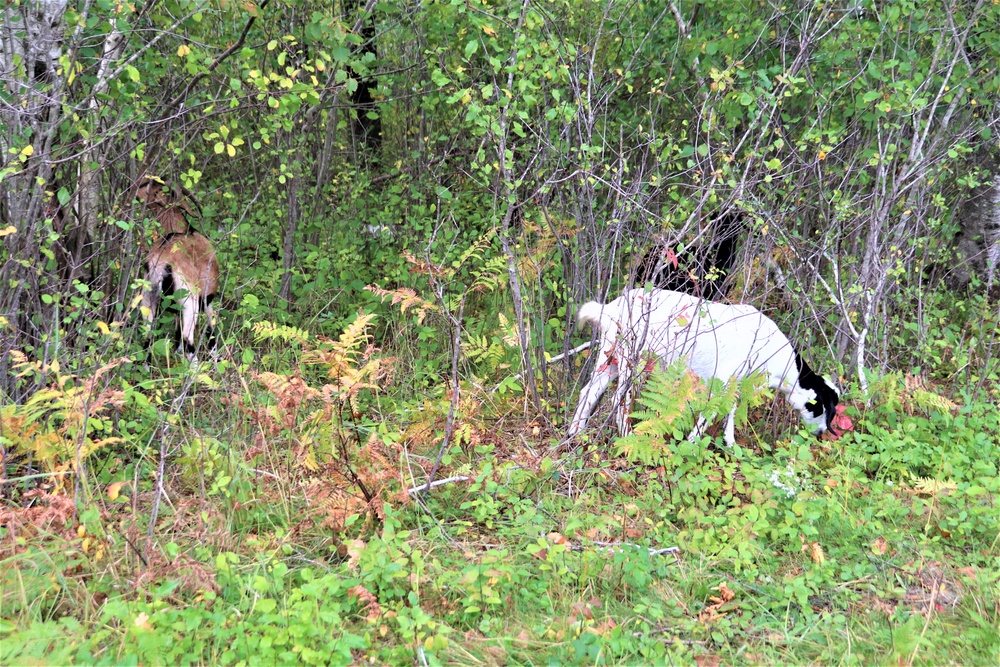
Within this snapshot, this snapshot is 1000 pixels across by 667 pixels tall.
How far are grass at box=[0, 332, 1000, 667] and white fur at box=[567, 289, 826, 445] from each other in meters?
0.29

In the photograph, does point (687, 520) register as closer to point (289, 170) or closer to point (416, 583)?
point (416, 583)

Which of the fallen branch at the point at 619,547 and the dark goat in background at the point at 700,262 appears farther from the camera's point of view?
the dark goat in background at the point at 700,262

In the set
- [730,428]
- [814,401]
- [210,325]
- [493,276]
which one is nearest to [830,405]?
[814,401]

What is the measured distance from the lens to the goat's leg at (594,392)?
4.41 metres

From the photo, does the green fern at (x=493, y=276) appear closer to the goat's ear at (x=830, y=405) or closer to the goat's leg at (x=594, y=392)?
the goat's leg at (x=594, y=392)

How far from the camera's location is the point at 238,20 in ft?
16.0

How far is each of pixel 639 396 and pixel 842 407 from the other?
1.38 metres

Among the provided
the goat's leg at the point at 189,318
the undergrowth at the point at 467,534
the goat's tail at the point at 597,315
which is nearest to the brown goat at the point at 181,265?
the goat's leg at the point at 189,318

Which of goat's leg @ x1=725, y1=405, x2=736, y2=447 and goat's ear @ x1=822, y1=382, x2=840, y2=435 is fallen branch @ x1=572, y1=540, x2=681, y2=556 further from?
goat's ear @ x1=822, y1=382, x2=840, y2=435

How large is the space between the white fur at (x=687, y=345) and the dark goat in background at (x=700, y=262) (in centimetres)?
13

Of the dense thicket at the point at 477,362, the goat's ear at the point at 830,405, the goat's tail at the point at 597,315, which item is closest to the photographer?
the dense thicket at the point at 477,362

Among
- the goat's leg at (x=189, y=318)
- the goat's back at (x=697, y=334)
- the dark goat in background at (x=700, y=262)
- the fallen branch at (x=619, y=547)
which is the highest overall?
the dark goat in background at (x=700, y=262)

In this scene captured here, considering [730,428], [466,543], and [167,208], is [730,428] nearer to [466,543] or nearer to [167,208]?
[466,543]

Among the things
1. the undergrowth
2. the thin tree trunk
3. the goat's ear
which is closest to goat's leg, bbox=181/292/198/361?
the undergrowth
